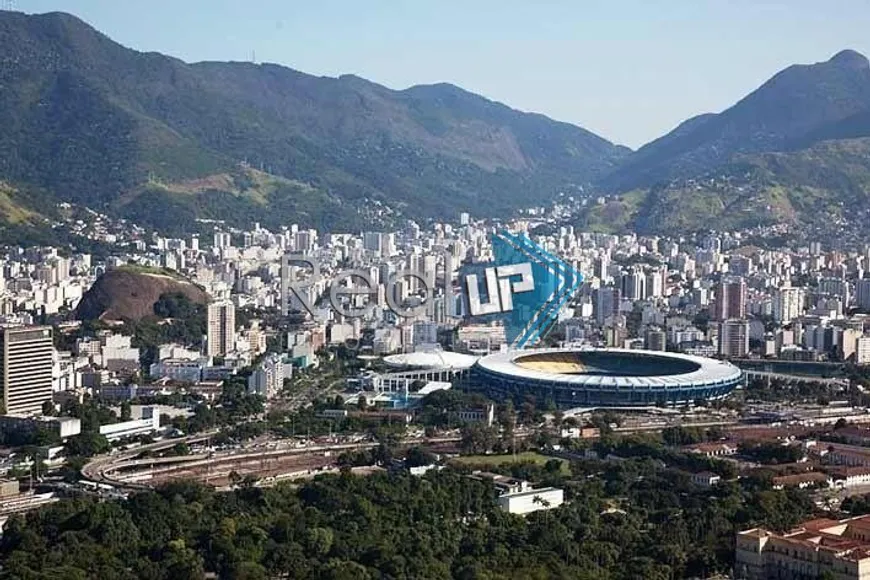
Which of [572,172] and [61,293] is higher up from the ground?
[572,172]

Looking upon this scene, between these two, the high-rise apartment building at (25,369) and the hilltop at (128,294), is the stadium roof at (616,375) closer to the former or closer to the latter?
the high-rise apartment building at (25,369)

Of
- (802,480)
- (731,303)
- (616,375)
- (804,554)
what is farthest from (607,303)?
(804,554)

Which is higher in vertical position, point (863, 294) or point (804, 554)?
point (863, 294)

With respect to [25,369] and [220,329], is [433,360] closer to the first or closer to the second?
[220,329]

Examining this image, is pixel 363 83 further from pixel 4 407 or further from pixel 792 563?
pixel 792 563

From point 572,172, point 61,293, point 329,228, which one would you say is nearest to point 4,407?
point 61,293
